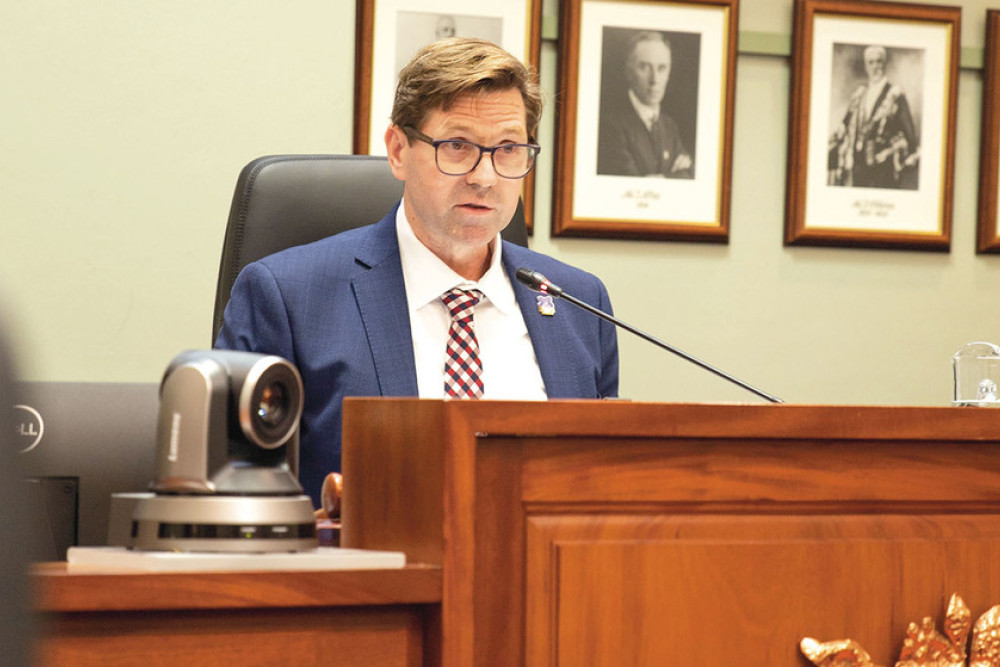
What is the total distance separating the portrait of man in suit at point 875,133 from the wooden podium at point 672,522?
7.06 feet

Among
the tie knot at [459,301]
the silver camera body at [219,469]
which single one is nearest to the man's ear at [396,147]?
the tie knot at [459,301]

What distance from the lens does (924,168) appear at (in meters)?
3.46

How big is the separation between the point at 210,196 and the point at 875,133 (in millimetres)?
1724

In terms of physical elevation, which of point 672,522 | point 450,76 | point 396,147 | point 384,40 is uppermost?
point 384,40

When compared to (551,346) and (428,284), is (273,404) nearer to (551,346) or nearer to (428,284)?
(428,284)

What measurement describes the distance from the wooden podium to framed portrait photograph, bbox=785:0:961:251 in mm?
2106

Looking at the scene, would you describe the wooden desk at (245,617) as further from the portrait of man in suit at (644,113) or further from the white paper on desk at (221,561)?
Answer: the portrait of man in suit at (644,113)

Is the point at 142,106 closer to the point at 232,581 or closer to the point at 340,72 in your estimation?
the point at 340,72

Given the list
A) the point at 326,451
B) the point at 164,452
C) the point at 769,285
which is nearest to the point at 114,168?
the point at 326,451

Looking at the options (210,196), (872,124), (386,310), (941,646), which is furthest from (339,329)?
(872,124)

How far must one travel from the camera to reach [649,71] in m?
3.28

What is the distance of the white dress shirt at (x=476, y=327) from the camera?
2.25 meters

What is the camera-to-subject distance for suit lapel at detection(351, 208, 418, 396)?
7.13 feet

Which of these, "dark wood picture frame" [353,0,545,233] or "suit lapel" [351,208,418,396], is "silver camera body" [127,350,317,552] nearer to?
"suit lapel" [351,208,418,396]
